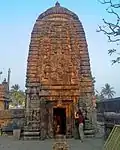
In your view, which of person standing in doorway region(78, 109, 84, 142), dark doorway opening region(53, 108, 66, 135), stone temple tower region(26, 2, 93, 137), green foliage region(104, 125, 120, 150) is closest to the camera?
green foliage region(104, 125, 120, 150)

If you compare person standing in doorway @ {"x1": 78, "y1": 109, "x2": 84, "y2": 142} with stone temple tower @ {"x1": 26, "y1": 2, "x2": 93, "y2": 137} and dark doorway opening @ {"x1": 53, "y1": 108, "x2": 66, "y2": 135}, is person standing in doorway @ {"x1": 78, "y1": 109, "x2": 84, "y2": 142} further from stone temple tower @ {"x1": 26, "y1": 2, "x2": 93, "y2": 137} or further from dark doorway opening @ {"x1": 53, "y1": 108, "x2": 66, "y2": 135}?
dark doorway opening @ {"x1": 53, "y1": 108, "x2": 66, "y2": 135}

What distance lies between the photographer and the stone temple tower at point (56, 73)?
14078 mm

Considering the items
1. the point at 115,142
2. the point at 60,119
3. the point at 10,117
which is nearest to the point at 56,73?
the point at 60,119

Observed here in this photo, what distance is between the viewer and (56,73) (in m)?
14.6

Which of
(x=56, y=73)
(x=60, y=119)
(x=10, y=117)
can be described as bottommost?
(x=60, y=119)

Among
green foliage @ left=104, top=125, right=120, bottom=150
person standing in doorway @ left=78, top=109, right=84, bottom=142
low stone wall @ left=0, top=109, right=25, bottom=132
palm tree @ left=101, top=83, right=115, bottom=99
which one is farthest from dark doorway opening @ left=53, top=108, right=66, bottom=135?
palm tree @ left=101, top=83, right=115, bottom=99

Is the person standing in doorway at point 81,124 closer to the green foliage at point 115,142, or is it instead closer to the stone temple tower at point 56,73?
the stone temple tower at point 56,73

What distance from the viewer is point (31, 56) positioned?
15.7 meters

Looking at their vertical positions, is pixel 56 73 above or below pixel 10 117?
above

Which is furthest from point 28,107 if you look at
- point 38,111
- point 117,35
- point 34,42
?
point 117,35

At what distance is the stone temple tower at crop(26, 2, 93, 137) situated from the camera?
14078 millimetres

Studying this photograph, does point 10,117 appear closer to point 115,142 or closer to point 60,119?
point 60,119

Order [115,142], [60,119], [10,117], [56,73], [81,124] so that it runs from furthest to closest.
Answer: [10,117]
[60,119]
[56,73]
[81,124]
[115,142]

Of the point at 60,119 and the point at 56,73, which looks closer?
the point at 56,73
